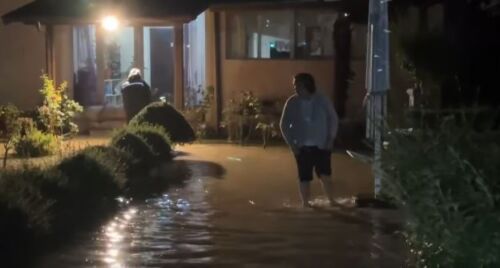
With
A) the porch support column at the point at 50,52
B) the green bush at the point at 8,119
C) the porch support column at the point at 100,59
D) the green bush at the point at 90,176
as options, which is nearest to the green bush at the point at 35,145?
the green bush at the point at 8,119

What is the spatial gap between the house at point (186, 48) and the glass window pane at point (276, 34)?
0.07 feet

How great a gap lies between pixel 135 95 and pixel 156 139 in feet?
9.55

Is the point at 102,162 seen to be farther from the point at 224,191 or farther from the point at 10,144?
the point at 10,144

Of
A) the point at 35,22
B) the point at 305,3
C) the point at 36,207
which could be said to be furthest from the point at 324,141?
the point at 35,22

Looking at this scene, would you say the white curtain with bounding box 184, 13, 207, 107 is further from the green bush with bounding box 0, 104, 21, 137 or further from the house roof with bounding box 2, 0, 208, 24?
the green bush with bounding box 0, 104, 21, 137

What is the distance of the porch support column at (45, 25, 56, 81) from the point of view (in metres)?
20.3

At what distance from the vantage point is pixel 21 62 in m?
22.2

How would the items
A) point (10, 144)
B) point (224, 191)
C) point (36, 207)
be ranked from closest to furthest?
1. point (36, 207)
2. point (224, 191)
3. point (10, 144)

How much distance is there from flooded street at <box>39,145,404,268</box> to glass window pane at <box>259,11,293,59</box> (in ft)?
Answer: 22.4

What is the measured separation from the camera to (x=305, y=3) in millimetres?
19375

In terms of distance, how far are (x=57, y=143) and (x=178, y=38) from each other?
161 inches

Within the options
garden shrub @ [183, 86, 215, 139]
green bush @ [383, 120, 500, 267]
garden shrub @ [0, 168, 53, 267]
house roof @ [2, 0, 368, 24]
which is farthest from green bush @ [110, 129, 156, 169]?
green bush @ [383, 120, 500, 267]

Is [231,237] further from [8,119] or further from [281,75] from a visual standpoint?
[281,75]

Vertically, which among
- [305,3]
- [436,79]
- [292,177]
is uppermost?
[305,3]
